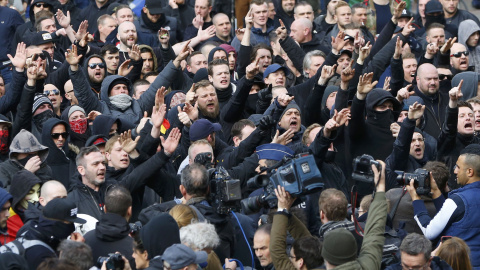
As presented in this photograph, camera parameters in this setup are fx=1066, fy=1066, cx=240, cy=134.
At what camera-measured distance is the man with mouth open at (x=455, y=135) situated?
10.8 m

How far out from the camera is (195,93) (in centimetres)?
1120

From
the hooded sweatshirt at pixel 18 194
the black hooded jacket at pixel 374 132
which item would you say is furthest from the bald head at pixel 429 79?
the hooded sweatshirt at pixel 18 194

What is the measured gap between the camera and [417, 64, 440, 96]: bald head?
482 inches

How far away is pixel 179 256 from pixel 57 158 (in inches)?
166

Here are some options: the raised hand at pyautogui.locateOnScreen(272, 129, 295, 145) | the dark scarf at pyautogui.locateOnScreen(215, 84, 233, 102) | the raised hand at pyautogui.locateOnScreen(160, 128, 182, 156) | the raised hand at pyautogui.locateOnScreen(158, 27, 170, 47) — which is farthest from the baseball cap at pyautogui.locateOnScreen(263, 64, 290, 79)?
the raised hand at pyautogui.locateOnScreen(160, 128, 182, 156)

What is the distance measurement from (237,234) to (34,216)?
5.36ft

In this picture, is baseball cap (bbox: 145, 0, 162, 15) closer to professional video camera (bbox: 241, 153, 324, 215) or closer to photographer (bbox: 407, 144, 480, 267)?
photographer (bbox: 407, 144, 480, 267)

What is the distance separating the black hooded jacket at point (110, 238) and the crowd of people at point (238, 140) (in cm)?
1

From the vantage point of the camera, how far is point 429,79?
40.2 ft

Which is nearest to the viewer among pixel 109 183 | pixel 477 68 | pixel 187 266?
pixel 187 266

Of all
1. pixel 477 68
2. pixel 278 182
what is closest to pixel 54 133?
pixel 278 182

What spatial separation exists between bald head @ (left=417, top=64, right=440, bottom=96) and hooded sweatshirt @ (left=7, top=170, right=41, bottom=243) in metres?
5.07

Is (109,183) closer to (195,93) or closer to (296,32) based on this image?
(195,93)

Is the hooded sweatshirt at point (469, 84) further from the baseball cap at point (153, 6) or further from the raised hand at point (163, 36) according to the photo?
the baseball cap at point (153, 6)
